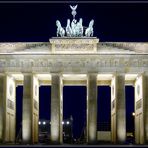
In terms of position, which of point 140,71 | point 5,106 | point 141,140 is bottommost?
point 141,140

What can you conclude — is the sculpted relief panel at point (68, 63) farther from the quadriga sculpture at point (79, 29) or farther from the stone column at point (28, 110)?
the quadriga sculpture at point (79, 29)

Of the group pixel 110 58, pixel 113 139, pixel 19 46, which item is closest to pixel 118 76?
pixel 110 58

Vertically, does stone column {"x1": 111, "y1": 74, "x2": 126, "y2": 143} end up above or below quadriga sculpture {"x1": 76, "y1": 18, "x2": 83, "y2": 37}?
below

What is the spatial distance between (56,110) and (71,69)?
714cm

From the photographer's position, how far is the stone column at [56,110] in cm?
8975

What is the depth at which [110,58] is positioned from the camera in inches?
3580

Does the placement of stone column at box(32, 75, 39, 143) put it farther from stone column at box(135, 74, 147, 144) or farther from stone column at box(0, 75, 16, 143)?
stone column at box(135, 74, 147, 144)

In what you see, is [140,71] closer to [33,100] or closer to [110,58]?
[110,58]

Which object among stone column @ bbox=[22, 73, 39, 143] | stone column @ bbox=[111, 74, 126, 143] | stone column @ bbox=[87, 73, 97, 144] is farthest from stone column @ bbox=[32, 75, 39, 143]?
stone column @ bbox=[111, 74, 126, 143]

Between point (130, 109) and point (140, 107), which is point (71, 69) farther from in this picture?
point (130, 109)

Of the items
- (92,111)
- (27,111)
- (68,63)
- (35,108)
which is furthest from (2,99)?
(92,111)

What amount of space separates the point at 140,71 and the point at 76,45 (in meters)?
11.3

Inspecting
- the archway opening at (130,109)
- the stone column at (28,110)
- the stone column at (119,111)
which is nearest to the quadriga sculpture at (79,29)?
the stone column at (119,111)

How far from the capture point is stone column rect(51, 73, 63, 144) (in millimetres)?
89750
